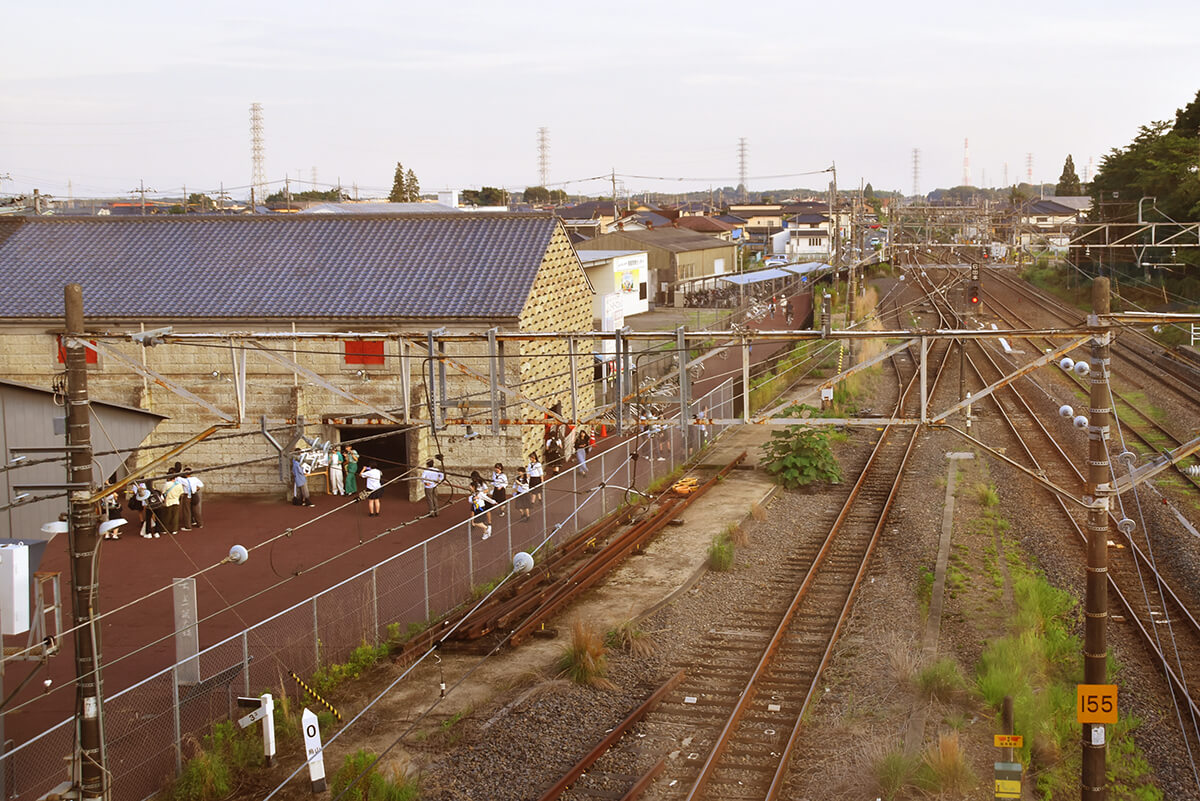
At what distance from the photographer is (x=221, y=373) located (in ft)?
82.5

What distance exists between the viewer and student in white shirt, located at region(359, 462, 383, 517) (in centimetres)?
2195

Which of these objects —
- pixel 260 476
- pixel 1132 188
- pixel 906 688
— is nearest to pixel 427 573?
pixel 906 688

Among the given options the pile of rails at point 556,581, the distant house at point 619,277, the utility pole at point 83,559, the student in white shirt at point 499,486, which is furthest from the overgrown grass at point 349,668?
the distant house at point 619,277

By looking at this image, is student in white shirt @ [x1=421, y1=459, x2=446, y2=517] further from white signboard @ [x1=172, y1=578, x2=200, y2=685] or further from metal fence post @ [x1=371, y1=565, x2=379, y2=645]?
white signboard @ [x1=172, y1=578, x2=200, y2=685]

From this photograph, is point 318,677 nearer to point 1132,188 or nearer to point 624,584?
point 624,584

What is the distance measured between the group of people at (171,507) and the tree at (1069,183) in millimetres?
129398

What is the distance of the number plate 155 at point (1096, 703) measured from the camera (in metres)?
10.2

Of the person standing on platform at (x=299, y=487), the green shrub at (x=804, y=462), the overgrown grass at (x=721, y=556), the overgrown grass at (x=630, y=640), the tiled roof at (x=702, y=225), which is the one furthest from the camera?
the tiled roof at (x=702, y=225)

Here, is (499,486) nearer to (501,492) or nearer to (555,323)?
(501,492)

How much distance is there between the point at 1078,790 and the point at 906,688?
2.61 metres

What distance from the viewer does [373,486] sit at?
2195cm

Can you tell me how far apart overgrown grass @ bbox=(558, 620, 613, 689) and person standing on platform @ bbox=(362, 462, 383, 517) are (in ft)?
23.2

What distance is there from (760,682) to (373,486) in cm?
1008

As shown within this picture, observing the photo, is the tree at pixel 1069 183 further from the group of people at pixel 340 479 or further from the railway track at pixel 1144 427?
the group of people at pixel 340 479
